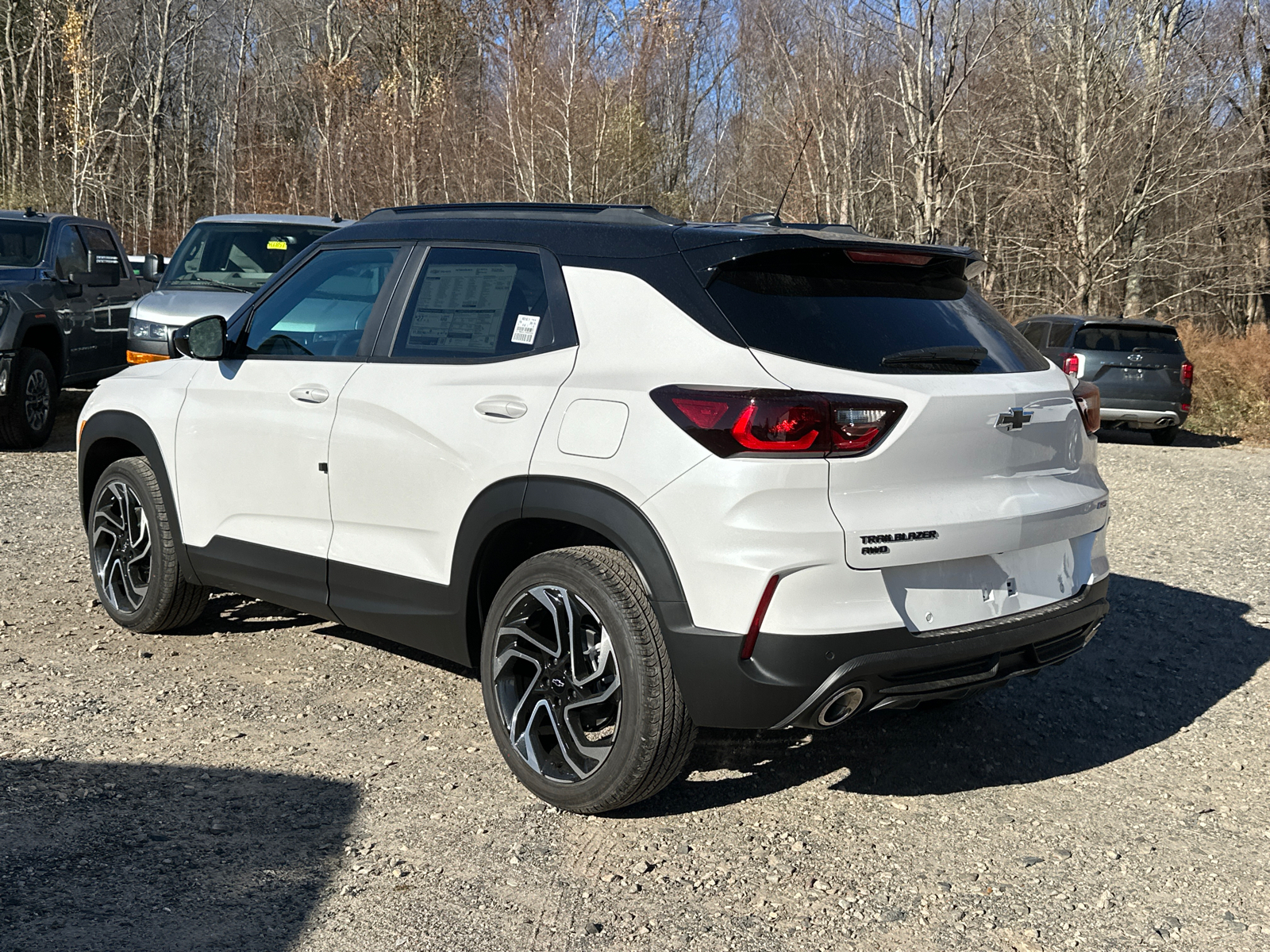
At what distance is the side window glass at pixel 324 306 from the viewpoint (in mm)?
4402

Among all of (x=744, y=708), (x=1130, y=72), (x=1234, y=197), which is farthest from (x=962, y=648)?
(x=1234, y=197)

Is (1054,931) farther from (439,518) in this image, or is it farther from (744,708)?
(439,518)

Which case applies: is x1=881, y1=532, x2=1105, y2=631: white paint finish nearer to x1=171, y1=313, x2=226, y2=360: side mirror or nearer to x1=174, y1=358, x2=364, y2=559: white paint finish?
x1=174, y1=358, x2=364, y2=559: white paint finish

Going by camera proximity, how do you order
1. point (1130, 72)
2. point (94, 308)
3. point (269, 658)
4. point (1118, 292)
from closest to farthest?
point (269, 658) < point (94, 308) < point (1130, 72) < point (1118, 292)

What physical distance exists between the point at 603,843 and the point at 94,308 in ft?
34.1

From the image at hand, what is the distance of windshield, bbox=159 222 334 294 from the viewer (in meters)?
11.0

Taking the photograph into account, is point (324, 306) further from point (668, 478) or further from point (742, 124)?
point (742, 124)

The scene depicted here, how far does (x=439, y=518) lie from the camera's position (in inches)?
153

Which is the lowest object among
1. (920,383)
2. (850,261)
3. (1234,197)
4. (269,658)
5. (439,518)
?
(269,658)

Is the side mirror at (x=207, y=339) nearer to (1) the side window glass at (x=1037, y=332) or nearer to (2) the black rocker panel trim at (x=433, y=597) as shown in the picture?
(2) the black rocker panel trim at (x=433, y=597)

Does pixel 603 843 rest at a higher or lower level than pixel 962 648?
lower

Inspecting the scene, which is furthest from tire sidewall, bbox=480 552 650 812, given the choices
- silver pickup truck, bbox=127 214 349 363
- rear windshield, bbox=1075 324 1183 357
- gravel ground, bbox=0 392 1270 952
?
rear windshield, bbox=1075 324 1183 357

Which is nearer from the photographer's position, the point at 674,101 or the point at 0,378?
the point at 0,378

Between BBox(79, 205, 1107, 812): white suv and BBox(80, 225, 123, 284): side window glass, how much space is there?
8.55m
